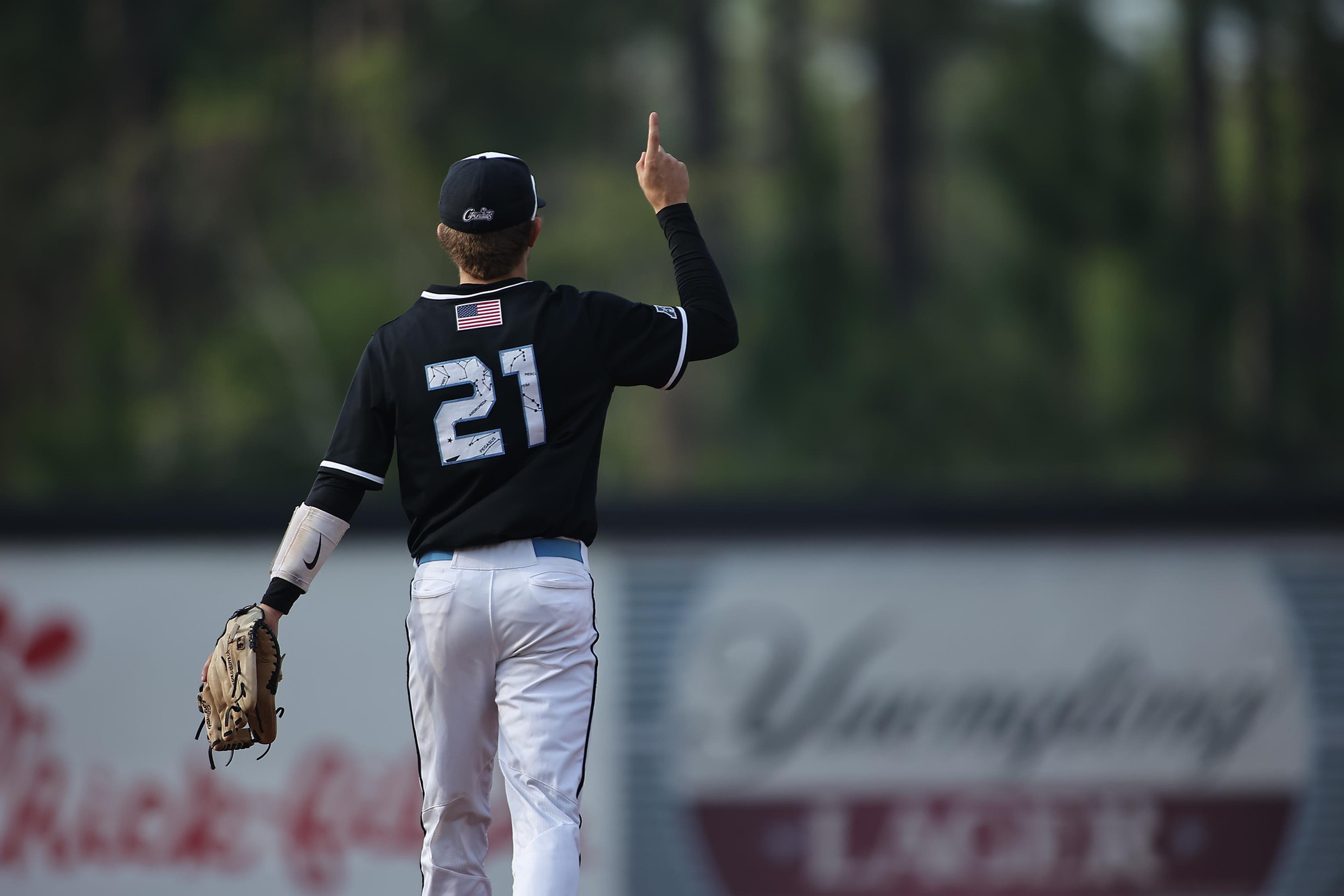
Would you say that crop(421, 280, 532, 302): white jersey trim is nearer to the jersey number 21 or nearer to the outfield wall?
the jersey number 21

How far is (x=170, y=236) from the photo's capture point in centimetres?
842

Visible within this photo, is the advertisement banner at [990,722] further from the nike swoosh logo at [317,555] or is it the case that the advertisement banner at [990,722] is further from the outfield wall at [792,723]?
the nike swoosh logo at [317,555]

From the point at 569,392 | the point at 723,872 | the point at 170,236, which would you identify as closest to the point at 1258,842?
the point at 723,872

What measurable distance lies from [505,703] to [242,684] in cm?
60

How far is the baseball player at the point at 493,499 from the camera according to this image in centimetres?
317

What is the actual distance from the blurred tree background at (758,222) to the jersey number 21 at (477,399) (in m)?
4.66

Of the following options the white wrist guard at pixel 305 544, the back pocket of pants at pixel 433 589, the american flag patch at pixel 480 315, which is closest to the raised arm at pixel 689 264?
the american flag patch at pixel 480 315

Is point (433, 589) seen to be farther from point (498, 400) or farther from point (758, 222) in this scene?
point (758, 222)

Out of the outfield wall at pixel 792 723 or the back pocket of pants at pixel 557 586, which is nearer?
the back pocket of pants at pixel 557 586

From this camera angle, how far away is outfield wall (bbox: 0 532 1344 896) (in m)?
6.49

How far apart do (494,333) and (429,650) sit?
76 cm

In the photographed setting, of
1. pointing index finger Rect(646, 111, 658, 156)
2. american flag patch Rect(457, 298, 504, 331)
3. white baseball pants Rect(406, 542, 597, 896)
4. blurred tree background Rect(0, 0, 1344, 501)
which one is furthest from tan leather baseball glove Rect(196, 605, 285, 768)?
blurred tree background Rect(0, 0, 1344, 501)

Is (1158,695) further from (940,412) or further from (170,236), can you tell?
(170,236)

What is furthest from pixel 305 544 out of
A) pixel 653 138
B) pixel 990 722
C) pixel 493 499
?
pixel 990 722
